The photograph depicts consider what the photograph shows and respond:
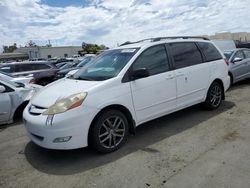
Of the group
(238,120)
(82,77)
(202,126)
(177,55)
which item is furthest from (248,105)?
(82,77)

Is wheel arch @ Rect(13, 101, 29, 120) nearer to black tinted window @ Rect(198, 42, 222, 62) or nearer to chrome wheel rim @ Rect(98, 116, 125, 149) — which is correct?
chrome wheel rim @ Rect(98, 116, 125, 149)

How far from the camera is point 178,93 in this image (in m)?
5.39

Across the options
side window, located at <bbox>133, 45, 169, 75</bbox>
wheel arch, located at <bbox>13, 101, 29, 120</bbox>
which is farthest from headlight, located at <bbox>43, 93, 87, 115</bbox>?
wheel arch, located at <bbox>13, 101, 29, 120</bbox>

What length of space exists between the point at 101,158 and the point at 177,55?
272 centimetres

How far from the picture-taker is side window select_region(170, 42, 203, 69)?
5504mm

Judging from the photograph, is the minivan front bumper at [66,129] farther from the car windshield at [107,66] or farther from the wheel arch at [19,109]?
the wheel arch at [19,109]

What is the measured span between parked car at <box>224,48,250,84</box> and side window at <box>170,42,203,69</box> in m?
4.02

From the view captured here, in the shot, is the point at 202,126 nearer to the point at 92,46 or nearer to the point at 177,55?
the point at 177,55

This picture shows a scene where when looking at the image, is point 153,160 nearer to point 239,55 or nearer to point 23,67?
point 239,55

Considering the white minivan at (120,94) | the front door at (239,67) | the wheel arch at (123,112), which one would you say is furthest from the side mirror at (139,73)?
the front door at (239,67)

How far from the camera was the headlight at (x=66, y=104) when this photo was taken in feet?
13.0

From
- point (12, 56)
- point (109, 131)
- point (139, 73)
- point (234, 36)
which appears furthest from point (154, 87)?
point (234, 36)

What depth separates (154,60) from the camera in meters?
5.13

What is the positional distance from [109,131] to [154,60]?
1.71 m
